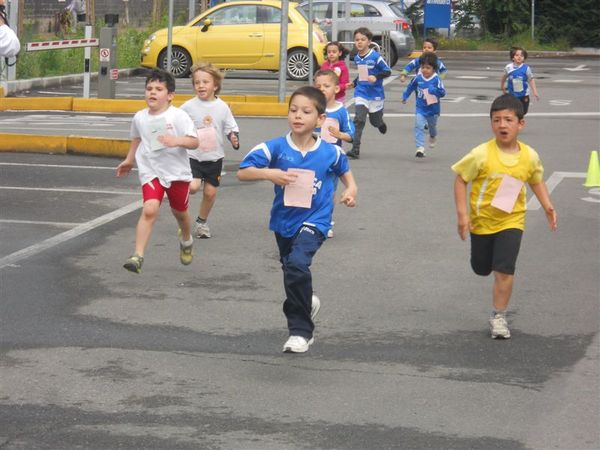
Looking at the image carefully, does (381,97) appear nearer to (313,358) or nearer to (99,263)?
(99,263)

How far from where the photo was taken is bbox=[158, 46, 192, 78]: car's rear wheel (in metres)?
27.2

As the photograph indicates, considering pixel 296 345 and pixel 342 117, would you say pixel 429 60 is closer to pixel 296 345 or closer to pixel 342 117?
pixel 342 117

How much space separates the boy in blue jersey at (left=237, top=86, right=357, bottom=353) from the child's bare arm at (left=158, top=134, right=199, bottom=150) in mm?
1888

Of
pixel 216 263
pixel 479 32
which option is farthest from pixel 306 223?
pixel 479 32

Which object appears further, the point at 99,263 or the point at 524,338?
the point at 99,263

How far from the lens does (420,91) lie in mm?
16938

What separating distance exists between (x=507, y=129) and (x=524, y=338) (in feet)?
Result: 4.10

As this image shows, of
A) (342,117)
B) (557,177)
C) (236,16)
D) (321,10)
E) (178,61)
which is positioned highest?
(321,10)

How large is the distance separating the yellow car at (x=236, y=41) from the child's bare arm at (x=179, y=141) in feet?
57.1

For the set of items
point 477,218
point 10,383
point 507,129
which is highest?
point 507,129

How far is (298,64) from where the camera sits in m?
27.0

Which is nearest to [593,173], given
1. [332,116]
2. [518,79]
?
[332,116]

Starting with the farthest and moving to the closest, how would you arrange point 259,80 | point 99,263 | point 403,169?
point 259,80, point 403,169, point 99,263

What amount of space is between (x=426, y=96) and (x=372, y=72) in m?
0.74
